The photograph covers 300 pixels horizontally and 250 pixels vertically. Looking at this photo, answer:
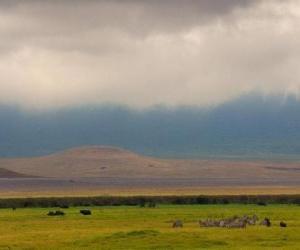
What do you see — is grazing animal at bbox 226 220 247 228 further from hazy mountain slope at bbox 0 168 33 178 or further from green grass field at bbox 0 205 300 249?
hazy mountain slope at bbox 0 168 33 178

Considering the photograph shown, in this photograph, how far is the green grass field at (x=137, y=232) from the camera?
37.6m

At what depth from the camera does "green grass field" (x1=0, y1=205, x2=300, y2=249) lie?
123 feet

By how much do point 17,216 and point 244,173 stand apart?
129 m

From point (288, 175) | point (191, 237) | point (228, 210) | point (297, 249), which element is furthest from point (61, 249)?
point (288, 175)

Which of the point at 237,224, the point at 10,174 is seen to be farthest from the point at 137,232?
the point at 10,174

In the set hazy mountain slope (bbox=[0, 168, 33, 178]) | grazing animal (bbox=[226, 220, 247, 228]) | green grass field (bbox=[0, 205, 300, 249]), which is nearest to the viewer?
green grass field (bbox=[0, 205, 300, 249])

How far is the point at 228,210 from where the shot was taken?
61656 mm

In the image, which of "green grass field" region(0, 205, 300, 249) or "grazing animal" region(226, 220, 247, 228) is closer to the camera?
"green grass field" region(0, 205, 300, 249)

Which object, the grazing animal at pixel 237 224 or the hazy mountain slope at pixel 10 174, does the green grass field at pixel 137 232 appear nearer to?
the grazing animal at pixel 237 224

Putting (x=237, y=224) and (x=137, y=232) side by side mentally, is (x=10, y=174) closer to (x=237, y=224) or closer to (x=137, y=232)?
(x=237, y=224)

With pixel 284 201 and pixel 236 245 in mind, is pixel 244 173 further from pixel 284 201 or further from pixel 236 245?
pixel 236 245

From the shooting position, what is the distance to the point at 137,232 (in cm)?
4034

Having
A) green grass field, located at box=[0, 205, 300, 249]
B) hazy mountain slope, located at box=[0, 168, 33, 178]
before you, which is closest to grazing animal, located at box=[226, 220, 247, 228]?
green grass field, located at box=[0, 205, 300, 249]

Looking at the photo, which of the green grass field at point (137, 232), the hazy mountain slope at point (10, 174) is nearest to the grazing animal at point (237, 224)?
the green grass field at point (137, 232)
